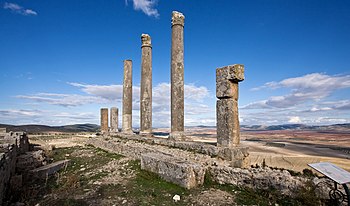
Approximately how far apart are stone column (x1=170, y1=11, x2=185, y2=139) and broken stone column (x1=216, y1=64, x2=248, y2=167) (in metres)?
4.58

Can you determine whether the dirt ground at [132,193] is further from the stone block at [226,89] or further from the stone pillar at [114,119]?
the stone pillar at [114,119]

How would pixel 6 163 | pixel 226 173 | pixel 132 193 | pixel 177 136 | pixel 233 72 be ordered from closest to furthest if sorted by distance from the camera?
pixel 6 163 < pixel 132 193 < pixel 226 173 < pixel 233 72 < pixel 177 136

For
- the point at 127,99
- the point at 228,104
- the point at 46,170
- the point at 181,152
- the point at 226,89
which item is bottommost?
the point at 46,170

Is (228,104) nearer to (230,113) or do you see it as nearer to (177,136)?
(230,113)

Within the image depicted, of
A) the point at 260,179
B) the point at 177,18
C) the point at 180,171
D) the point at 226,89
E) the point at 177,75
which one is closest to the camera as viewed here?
the point at 260,179

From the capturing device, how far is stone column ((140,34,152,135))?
17.0 metres

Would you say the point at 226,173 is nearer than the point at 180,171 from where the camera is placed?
No

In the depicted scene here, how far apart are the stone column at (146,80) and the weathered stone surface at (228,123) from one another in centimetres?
818

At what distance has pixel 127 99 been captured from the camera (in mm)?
19969

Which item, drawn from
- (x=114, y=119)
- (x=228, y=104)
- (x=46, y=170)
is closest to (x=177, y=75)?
(x=228, y=104)

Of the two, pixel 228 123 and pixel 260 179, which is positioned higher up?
pixel 228 123

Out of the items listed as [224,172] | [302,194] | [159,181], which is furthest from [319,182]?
[159,181]

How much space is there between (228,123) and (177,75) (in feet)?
19.0

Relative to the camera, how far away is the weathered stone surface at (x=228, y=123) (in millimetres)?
9461
